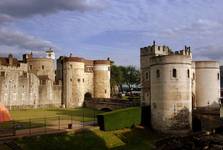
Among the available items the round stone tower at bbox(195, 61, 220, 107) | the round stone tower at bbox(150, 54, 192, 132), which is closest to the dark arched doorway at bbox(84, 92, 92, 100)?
the round stone tower at bbox(195, 61, 220, 107)

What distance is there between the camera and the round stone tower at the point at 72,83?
5284cm

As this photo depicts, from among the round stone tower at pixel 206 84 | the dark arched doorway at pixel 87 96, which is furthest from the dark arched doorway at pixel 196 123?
the dark arched doorway at pixel 87 96

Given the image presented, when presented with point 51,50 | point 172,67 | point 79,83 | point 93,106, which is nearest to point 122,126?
point 172,67

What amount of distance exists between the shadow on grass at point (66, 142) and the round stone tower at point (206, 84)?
19115 millimetres

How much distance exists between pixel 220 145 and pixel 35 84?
31.3 meters

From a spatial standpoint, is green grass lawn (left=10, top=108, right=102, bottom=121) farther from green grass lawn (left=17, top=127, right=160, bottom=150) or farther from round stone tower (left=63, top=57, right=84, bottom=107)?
round stone tower (left=63, top=57, right=84, bottom=107)

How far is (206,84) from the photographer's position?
140 feet

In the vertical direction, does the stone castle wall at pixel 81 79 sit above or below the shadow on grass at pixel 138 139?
above

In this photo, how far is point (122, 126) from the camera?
32.5m

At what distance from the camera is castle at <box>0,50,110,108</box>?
46.6 meters

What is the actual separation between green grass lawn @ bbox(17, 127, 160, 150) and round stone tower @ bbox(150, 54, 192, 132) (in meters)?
2.13

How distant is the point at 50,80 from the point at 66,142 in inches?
1021

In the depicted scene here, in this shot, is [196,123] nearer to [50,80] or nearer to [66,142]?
[66,142]

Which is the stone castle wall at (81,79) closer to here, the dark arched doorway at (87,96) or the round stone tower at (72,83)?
the round stone tower at (72,83)
